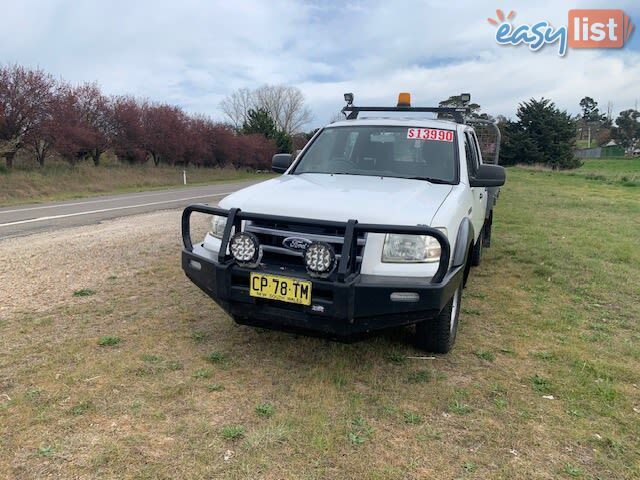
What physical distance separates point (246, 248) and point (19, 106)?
2404 cm

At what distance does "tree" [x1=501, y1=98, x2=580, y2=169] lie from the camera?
55594 mm

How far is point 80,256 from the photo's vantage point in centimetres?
660

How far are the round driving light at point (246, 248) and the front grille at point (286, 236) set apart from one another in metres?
0.14

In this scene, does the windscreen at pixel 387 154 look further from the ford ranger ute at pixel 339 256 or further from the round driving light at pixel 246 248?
the round driving light at pixel 246 248

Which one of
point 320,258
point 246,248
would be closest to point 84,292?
point 246,248

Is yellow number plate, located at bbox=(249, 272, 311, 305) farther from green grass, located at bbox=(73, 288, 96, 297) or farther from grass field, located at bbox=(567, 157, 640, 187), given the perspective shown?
grass field, located at bbox=(567, 157, 640, 187)

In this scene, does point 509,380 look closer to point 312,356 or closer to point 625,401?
point 625,401

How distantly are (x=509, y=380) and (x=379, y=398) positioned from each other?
99cm

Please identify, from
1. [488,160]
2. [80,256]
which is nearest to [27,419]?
[80,256]

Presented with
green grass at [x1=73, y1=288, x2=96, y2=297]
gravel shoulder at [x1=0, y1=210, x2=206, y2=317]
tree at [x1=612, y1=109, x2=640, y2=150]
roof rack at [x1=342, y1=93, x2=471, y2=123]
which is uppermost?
tree at [x1=612, y1=109, x2=640, y2=150]

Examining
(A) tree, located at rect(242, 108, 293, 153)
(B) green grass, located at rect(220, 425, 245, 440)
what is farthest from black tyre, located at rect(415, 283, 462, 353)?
(A) tree, located at rect(242, 108, 293, 153)

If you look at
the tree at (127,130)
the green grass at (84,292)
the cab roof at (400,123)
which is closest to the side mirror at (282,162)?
the cab roof at (400,123)

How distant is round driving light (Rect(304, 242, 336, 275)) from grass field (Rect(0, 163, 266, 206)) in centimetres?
1605

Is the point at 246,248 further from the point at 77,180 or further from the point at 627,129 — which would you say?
the point at 627,129
